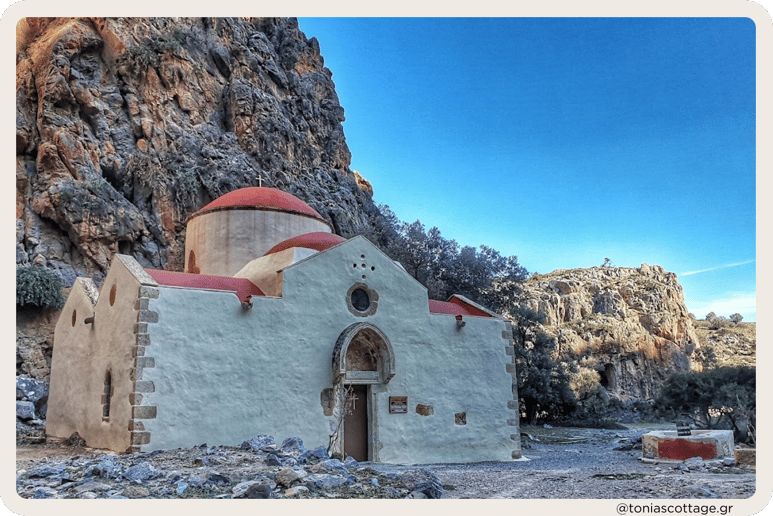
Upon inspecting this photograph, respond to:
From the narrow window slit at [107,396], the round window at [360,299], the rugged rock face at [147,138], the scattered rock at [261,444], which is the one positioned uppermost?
the rugged rock face at [147,138]

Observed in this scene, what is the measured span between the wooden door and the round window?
1.72 metres

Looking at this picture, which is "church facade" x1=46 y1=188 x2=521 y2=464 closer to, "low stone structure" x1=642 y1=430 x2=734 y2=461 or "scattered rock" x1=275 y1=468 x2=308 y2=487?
"low stone structure" x1=642 y1=430 x2=734 y2=461

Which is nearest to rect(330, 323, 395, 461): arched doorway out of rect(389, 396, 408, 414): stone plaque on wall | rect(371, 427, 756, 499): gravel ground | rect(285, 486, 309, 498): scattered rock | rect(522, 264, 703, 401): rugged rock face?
rect(389, 396, 408, 414): stone plaque on wall

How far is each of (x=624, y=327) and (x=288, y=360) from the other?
44462 mm

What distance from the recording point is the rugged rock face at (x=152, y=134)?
85.3 feet

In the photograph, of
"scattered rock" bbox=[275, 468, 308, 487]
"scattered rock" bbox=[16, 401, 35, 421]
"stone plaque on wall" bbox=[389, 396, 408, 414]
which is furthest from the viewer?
"scattered rock" bbox=[16, 401, 35, 421]

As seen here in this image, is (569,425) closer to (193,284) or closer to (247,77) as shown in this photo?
(193,284)

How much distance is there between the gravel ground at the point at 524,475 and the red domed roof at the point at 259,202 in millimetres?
7263

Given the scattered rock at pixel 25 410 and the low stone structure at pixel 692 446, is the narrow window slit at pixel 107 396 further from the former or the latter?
the low stone structure at pixel 692 446

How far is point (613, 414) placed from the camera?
35.8 metres

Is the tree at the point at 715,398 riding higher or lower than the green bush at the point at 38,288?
lower

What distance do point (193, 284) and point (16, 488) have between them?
573 cm

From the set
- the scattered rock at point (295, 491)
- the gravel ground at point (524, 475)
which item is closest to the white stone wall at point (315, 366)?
the gravel ground at point (524, 475)

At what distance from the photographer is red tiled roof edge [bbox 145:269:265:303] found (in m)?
12.2
